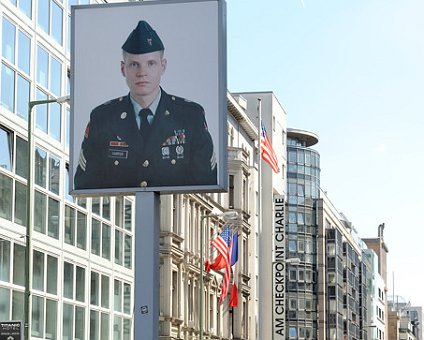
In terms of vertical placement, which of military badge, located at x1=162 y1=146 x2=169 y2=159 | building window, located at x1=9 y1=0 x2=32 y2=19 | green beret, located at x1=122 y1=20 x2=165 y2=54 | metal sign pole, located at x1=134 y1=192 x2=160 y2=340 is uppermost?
building window, located at x1=9 y1=0 x2=32 y2=19

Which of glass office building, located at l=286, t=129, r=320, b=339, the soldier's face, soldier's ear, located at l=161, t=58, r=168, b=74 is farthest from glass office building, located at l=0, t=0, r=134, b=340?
glass office building, located at l=286, t=129, r=320, b=339

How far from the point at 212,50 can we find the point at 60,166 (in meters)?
22.3

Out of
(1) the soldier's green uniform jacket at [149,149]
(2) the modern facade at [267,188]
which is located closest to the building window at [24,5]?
(1) the soldier's green uniform jacket at [149,149]

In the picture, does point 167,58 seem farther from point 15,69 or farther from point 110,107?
point 15,69

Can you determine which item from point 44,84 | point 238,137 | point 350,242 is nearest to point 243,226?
point 238,137

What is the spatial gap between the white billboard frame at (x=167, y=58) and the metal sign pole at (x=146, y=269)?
0.39m

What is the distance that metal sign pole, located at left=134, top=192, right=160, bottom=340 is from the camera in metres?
27.1

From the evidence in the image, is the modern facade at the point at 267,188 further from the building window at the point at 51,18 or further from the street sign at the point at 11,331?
the street sign at the point at 11,331

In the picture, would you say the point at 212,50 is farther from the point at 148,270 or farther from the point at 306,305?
the point at 306,305

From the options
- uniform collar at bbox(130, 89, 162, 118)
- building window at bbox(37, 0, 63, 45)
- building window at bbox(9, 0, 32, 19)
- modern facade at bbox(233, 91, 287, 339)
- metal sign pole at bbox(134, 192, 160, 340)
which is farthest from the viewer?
modern facade at bbox(233, 91, 287, 339)

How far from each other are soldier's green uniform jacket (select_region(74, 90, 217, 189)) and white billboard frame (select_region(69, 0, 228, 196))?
0.43ft

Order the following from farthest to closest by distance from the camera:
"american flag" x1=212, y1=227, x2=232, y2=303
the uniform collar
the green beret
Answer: "american flag" x1=212, y1=227, x2=232, y2=303 → the green beret → the uniform collar

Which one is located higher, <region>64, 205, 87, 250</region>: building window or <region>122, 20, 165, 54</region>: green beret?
<region>122, 20, 165, 54</region>: green beret

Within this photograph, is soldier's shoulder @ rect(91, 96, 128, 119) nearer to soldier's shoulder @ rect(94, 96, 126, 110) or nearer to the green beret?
soldier's shoulder @ rect(94, 96, 126, 110)
